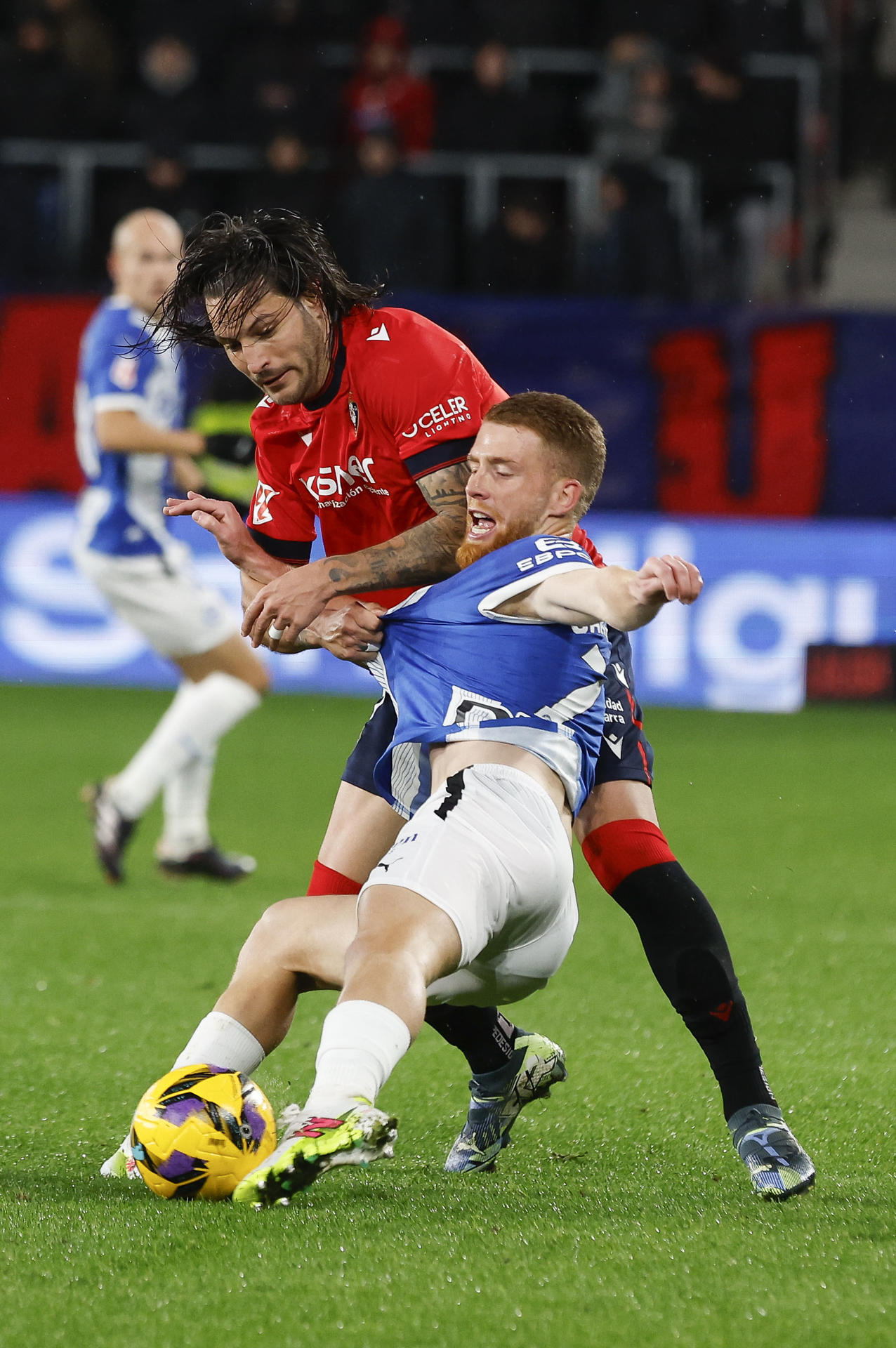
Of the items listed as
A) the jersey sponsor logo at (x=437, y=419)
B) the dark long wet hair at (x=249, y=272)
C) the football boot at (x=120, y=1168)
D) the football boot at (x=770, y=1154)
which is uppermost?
the dark long wet hair at (x=249, y=272)

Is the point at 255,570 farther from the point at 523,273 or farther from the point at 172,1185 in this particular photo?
the point at 523,273

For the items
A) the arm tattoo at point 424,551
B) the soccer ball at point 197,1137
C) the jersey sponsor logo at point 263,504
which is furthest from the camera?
the jersey sponsor logo at point 263,504

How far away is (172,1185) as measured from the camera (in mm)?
2854

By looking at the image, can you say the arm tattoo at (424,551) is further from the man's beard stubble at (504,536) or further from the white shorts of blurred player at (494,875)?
the white shorts of blurred player at (494,875)

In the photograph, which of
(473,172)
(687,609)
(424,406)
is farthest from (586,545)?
(473,172)

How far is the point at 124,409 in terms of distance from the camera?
20.9 ft

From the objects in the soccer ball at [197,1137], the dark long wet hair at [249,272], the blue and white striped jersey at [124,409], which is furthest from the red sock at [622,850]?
the blue and white striped jersey at [124,409]

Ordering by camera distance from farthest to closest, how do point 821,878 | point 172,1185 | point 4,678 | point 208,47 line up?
1. point 208,47
2. point 4,678
3. point 821,878
4. point 172,1185

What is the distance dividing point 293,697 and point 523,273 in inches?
124

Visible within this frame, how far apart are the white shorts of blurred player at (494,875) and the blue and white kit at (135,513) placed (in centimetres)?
372

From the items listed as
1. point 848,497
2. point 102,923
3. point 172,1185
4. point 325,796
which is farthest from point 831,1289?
point 848,497

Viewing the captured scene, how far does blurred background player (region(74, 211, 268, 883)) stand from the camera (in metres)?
6.25

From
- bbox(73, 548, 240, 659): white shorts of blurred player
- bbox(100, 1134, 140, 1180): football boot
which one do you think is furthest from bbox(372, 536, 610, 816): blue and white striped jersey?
bbox(73, 548, 240, 659): white shorts of blurred player

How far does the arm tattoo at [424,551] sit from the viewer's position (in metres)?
3.20
